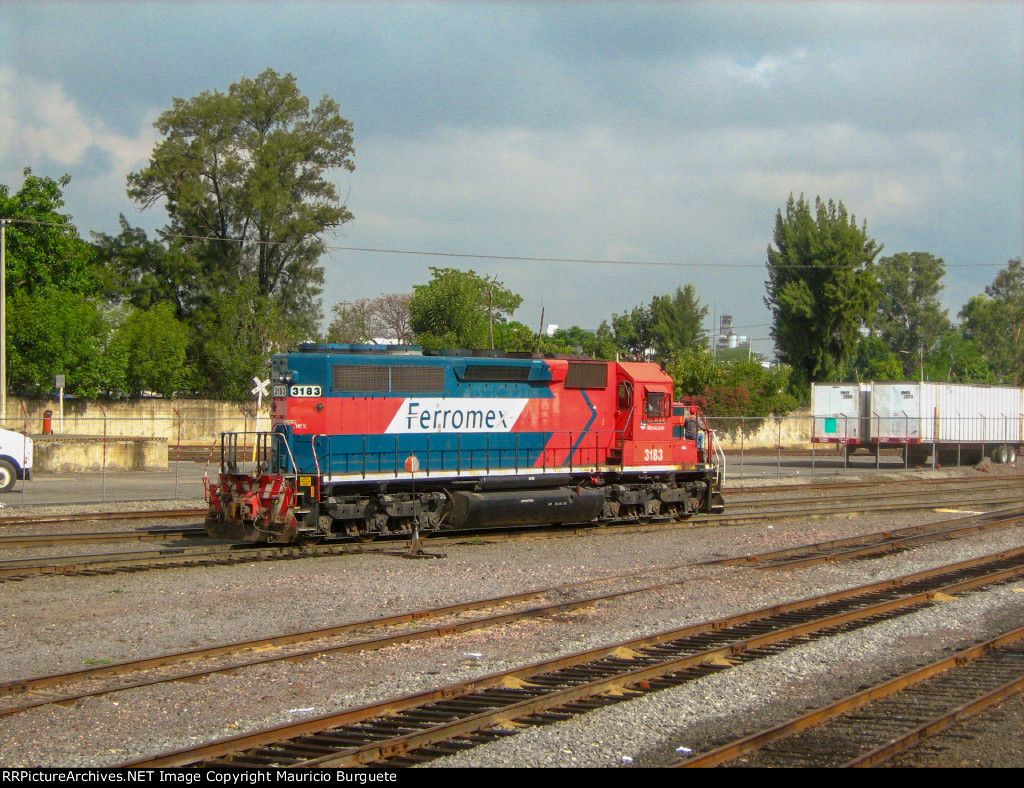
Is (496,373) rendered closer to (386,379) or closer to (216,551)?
(386,379)

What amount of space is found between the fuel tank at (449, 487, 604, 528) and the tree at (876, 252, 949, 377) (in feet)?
302

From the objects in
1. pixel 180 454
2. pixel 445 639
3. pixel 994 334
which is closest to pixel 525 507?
pixel 445 639

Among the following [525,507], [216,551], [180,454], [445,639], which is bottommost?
[445,639]

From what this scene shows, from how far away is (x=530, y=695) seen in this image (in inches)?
312

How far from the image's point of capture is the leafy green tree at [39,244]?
45906mm

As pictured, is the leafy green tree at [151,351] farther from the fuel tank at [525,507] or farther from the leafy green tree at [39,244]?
the fuel tank at [525,507]

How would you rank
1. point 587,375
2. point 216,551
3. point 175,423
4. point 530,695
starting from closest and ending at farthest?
point 530,695 → point 216,551 → point 587,375 → point 175,423

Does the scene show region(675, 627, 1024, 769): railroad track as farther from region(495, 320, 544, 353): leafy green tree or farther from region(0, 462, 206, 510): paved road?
region(495, 320, 544, 353): leafy green tree

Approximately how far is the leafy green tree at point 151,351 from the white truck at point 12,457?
69.3 ft

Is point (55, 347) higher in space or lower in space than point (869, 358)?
lower

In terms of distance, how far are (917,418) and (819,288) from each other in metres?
28.6

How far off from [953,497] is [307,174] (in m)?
39.8

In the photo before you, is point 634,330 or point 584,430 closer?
point 584,430

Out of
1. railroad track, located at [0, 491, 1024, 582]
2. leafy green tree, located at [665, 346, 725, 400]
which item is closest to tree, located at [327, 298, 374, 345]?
leafy green tree, located at [665, 346, 725, 400]
